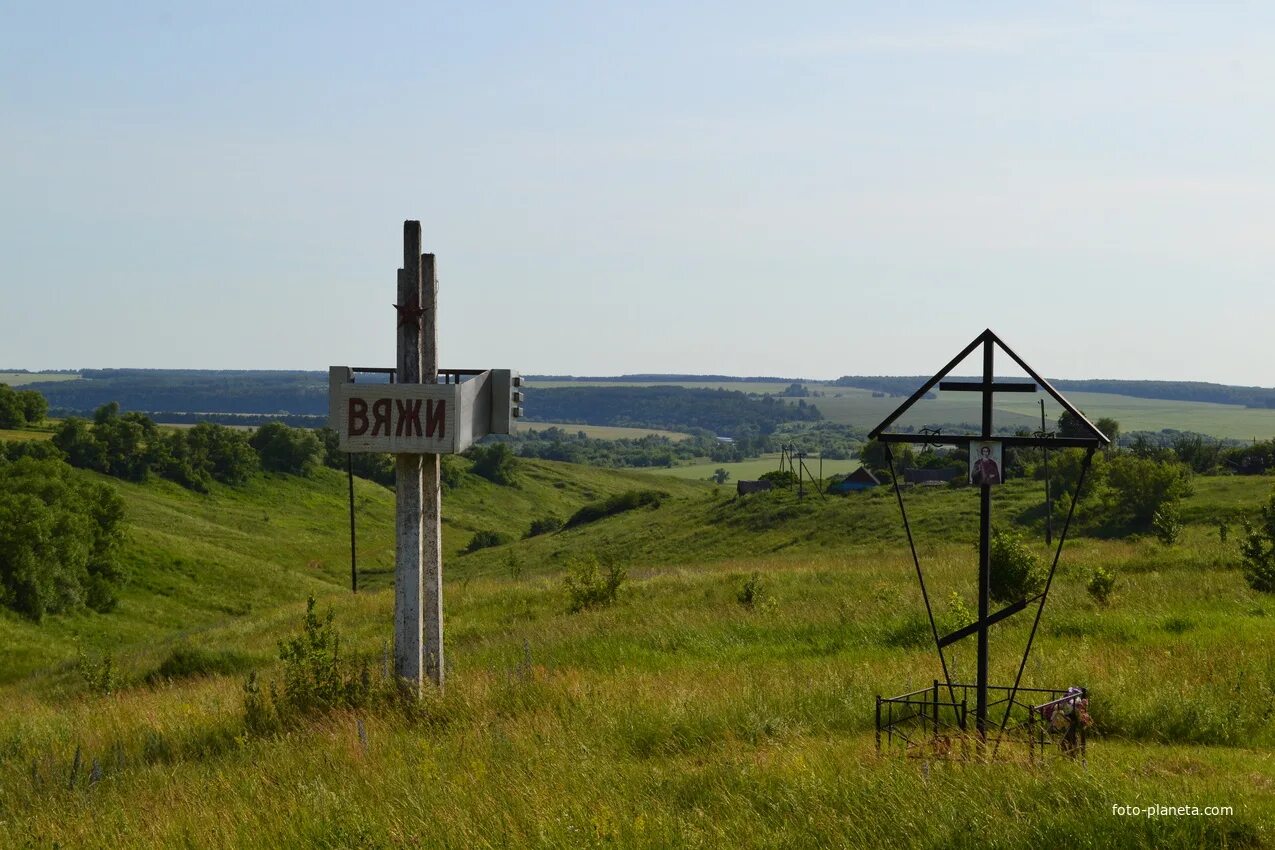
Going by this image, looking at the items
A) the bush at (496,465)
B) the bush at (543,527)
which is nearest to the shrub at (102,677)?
the bush at (543,527)

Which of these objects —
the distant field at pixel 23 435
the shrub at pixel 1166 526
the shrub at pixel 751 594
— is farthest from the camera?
the distant field at pixel 23 435

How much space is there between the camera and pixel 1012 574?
1861cm

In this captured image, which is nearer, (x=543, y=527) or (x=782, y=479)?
(x=782, y=479)

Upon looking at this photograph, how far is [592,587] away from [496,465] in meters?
116

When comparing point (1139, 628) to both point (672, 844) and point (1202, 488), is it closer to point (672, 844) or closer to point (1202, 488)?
point (672, 844)

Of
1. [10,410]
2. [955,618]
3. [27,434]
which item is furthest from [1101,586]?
[10,410]

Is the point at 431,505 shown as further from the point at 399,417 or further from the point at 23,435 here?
the point at 23,435

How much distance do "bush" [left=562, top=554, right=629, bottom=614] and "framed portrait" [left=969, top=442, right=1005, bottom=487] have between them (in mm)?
14914

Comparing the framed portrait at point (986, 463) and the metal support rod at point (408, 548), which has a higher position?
the framed portrait at point (986, 463)

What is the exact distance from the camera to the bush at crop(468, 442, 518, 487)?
447 ft

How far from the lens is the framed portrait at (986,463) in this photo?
7742mm

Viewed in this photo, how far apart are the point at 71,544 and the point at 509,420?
54.7 meters

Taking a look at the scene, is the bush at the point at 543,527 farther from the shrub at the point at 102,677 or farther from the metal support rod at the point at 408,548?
the metal support rod at the point at 408,548

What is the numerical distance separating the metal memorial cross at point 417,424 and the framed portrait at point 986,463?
16.2 feet
